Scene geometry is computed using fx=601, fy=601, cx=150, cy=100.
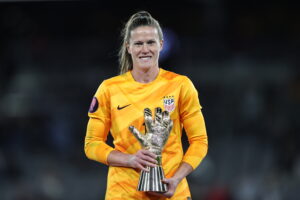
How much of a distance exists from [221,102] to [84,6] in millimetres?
3202

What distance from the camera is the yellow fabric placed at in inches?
116

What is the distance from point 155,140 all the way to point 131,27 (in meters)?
0.63

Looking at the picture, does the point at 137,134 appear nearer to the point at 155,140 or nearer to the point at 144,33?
the point at 155,140

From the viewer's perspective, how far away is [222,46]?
965cm

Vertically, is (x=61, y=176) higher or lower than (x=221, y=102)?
lower

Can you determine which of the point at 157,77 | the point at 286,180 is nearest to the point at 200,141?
the point at 157,77

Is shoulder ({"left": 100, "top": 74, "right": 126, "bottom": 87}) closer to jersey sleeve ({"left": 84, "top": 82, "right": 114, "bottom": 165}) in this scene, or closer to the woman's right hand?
jersey sleeve ({"left": 84, "top": 82, "right": 114, "bottom": 165})

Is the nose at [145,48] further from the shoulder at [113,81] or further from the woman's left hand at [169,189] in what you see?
the woman's left hand at [169,189]

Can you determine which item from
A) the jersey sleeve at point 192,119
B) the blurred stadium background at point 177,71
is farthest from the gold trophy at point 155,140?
the blurred stadium background at point 177,71

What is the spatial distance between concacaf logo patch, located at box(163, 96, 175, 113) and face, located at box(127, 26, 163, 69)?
191 millimetres

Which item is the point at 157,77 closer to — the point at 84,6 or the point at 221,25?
the point at 221,25

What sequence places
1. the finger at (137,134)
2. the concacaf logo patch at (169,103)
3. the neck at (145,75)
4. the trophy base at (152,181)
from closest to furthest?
the trophy base at (152,181), the finger at (137,134), the concacaf logo patch at (169,103), the neck at (145,75)

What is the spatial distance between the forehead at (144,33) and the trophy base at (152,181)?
2.19 feet

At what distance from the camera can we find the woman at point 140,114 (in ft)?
9.63
